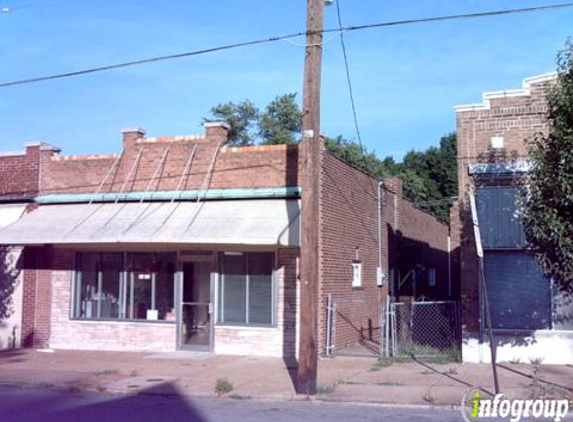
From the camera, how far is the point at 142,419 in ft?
34.0

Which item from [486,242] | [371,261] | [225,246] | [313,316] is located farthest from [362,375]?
[371,261]

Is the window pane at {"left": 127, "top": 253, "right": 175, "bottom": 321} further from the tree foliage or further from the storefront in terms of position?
the tree foliage

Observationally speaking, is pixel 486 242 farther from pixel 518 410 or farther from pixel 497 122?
pixel 518 410

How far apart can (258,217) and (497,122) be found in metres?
5.83

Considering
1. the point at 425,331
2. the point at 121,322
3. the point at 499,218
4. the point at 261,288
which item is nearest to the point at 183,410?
the point at 261,288

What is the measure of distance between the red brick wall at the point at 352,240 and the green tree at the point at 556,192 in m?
6.84

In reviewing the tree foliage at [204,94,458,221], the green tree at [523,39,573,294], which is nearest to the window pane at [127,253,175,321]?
the green tree at [523,39,573,294]

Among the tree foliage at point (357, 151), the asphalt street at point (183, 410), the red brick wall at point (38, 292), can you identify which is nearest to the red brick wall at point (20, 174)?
the red brick wall at point (38, 292)

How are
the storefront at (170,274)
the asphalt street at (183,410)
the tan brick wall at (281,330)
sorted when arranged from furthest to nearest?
the tan brick wall at (281,330) < the storefront at (170,274) < the asphalt street at (183,410)

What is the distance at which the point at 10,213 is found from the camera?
20.3 m

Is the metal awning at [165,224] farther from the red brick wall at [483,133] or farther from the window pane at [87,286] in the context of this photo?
the red brick wall at [483,133]

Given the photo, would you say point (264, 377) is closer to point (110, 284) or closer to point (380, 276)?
point (110, 284)

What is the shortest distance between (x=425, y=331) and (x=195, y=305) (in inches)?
281

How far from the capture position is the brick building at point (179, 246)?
1720 centimetres
